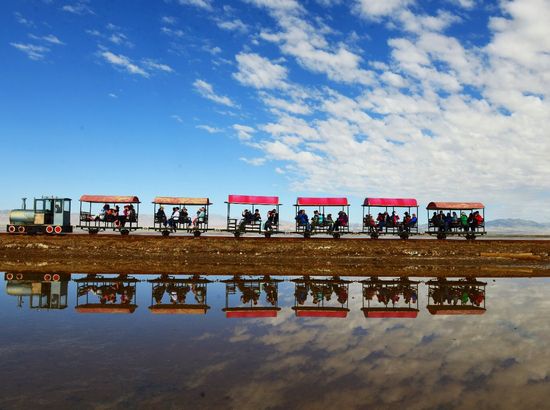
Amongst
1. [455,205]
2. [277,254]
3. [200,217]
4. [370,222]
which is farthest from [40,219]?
[455,205]

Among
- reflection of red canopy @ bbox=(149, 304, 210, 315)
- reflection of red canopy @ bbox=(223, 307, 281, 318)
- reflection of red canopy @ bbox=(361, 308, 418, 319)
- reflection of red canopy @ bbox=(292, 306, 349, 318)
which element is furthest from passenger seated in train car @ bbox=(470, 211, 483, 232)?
reflection of red canopy @ bbox=(149, 304, 210, 315)

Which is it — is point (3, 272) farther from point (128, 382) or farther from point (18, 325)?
point (128, 382)

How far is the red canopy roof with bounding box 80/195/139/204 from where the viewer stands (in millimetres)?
30219

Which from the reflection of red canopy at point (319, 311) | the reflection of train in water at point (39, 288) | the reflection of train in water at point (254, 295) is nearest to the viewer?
the reflection of red canopy at point (319, 311)

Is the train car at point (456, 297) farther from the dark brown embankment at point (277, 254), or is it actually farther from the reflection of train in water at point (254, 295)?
the dark brown embankment at point (277, 254)

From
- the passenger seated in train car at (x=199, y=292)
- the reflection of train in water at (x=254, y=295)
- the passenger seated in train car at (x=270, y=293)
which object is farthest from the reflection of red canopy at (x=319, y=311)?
the passenger seated in train car at (x=199, y=292)

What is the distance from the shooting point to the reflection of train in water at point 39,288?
1154 cm

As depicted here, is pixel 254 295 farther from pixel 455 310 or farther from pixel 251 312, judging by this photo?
pixel 455 310

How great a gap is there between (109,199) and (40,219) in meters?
5.26

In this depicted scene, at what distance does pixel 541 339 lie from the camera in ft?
28.0

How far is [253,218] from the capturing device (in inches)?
1188

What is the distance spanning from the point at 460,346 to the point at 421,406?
3275mm

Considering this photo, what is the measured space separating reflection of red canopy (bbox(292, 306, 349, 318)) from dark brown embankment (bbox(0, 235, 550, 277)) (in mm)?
10022

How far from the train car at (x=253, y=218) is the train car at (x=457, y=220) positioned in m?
12.5
